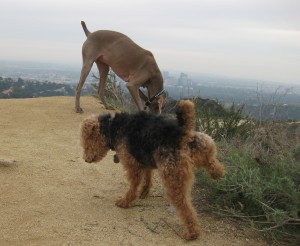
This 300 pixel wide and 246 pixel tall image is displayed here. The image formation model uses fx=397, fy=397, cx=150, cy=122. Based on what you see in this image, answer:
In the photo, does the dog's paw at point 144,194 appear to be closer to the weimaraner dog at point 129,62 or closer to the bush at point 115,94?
the weimaraner dog at point 129,62

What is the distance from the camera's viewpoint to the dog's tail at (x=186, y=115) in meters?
3.60

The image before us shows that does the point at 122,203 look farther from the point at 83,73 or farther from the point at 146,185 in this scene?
the point at 83,73

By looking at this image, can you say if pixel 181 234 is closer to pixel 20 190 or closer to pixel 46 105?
pixel 20 190

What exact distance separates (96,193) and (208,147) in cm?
175

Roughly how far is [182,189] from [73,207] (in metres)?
1.36

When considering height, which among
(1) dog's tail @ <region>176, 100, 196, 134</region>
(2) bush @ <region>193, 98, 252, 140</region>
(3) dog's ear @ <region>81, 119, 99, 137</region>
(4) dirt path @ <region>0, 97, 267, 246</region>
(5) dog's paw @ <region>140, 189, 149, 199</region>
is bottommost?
(4) dirt path @ <region>0, 97, 267, 246</region>

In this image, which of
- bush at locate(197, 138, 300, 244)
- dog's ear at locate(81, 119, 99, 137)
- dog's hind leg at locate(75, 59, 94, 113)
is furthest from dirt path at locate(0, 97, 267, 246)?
dog's hind leg at locate(75, 59, 94, 113)

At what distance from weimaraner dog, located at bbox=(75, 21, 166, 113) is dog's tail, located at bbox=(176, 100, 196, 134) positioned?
440 centimetres

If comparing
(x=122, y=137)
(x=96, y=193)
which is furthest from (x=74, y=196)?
(x=122, y=137)

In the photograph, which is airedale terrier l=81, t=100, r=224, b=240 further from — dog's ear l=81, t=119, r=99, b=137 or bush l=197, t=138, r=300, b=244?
bush l=197, t=138, r=300, b=244

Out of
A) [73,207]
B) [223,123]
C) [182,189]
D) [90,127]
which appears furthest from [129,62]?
[182,189]

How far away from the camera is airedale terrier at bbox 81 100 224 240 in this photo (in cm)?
374

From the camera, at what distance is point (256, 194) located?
13.4ft

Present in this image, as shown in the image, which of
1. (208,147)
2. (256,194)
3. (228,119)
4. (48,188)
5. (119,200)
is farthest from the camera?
(228,119)
